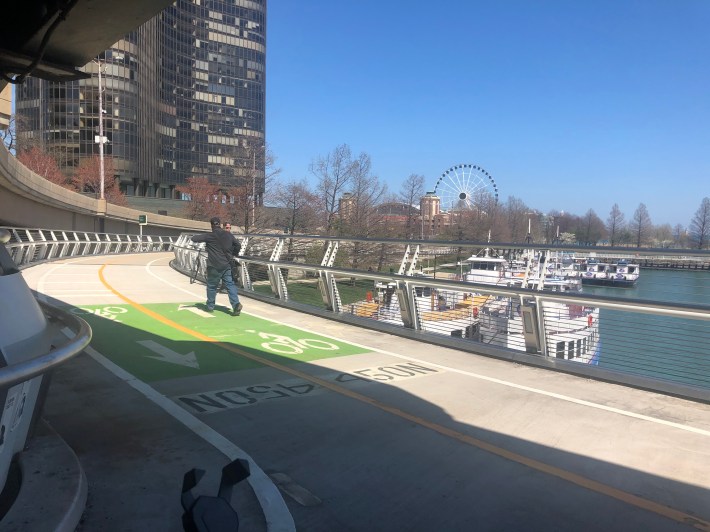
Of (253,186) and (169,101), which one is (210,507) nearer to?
(253,186)

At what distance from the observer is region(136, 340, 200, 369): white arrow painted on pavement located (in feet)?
24.3

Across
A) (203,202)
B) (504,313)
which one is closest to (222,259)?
(504,313)

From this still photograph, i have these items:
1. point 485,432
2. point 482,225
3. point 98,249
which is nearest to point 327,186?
point 482,225

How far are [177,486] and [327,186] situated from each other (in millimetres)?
43538

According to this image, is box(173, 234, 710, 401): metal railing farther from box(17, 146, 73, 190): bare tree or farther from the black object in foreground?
box(17, 146, 73, 190): bare tree

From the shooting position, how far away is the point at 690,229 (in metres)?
21.3

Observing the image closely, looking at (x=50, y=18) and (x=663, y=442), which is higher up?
(x=50, y=18)

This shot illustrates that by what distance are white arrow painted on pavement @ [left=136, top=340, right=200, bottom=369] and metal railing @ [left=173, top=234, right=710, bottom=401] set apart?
12.1 ft

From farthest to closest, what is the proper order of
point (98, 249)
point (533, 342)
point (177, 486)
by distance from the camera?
point (98, 249), point (533, 342), point (177, 486)

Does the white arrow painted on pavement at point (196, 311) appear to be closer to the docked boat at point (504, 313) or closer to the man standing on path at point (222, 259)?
the man standing on path at point (222, 259)

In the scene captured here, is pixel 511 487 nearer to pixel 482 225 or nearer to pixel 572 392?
pixel 572 392

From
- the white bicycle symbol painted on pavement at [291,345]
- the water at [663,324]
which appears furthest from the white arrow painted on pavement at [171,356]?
the water at [663,324]

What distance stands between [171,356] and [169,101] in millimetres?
125807

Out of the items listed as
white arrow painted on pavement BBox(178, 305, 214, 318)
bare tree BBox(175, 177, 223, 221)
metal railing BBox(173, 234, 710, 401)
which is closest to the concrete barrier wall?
bare tree BBox(175, 177, 223, 221)
